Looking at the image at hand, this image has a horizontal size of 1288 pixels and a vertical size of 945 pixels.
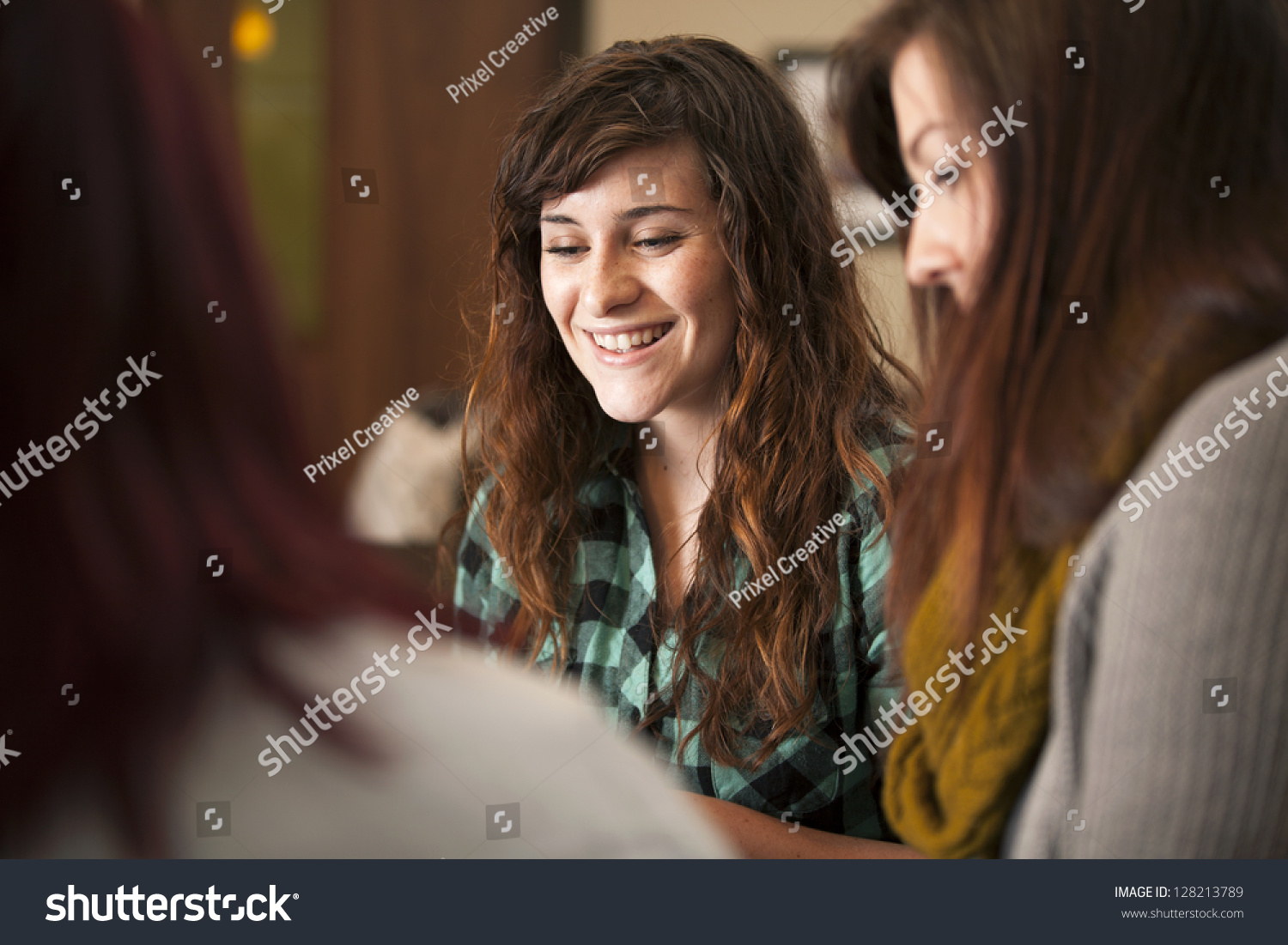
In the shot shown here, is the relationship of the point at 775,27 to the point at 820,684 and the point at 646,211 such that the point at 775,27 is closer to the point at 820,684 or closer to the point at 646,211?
the point at 646,211

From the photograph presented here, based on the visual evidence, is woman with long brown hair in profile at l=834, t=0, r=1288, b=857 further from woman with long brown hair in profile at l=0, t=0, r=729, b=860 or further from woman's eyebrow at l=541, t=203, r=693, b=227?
woman with long brown hair in profile at l=0, t=0, r=729, b=860

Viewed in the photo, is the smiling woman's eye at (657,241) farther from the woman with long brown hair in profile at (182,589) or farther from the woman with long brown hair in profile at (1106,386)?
the woman with long brown hair in profile at (182,589)

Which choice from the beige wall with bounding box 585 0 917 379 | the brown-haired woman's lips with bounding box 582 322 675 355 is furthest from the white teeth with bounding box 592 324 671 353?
the beige wall with bounding box 585 0 917 379

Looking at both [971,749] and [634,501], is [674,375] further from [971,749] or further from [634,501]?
[971,749]

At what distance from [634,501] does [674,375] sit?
5.4 inches

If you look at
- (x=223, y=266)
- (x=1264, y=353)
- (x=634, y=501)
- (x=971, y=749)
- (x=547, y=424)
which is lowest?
(x=971, y=749)

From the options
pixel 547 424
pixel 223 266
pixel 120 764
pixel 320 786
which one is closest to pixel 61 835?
pixel 120 764

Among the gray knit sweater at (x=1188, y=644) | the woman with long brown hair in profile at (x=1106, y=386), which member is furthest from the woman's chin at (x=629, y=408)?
the gray knit sweater at (x=1188, y=644)

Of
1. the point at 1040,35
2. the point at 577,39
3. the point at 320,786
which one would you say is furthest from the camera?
the point at 577,39

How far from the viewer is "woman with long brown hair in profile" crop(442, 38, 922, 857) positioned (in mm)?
773

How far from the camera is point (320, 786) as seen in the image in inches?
22.0

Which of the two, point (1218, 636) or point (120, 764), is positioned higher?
point (120, 764)

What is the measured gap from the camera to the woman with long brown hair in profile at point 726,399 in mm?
773

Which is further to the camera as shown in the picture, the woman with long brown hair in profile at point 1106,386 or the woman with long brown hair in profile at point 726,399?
the woman with long brown hair in profile at point 726,399
